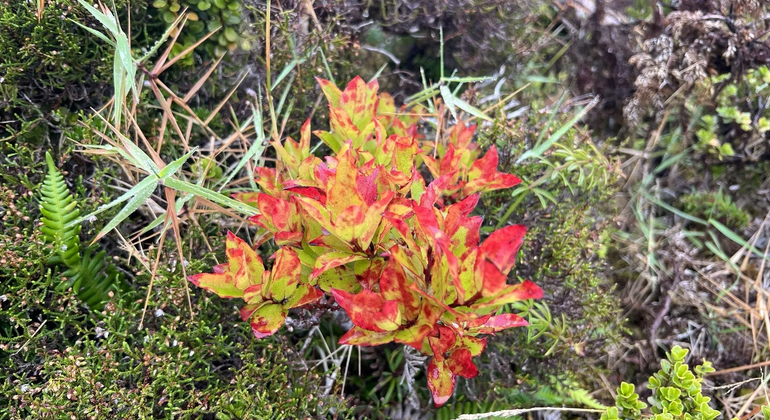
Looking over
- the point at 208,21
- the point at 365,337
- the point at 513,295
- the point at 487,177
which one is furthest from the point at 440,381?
the point at 208,21

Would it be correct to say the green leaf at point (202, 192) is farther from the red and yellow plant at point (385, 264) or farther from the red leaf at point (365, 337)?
the red leaf at point (365, 337)

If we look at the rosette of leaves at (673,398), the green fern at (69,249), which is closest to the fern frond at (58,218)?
the green fern at (69,249)

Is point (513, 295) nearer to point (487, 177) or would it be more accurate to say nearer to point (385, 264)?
point (385, 264)

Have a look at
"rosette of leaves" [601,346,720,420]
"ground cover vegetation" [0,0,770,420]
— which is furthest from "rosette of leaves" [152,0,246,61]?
"rosette of leaves" [601,346,720,420]

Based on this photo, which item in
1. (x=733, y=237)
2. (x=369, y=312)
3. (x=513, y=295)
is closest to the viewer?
(x=513, y=295)

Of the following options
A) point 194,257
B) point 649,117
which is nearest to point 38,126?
point 194,257

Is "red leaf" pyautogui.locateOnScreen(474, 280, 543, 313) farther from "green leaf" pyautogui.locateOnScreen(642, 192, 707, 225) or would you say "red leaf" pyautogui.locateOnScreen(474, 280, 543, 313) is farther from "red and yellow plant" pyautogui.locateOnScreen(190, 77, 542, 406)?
"green leaf" pyautogui.locateOnScreen(642, 192, 707, 225)

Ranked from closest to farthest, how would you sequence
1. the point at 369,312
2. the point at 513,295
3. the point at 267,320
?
1. the point at 513,295
2. the point at 369,312
3. the point at 267,320

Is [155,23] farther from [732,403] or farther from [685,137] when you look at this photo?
[732,403]
